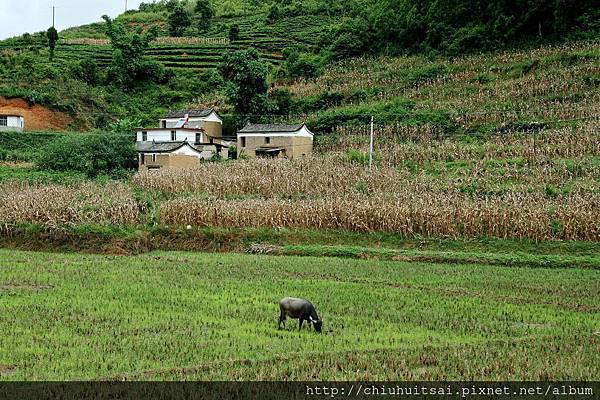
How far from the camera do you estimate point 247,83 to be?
53.2 meters

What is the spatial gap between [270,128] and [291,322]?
34.0m

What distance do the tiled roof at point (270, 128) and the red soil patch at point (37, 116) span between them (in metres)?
17.0

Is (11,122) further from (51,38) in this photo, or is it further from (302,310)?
(302,310)

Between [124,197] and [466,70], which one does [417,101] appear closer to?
[466,70]

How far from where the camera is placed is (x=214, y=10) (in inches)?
4001

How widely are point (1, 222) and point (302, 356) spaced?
20.2 metres

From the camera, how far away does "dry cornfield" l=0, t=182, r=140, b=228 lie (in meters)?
28.4

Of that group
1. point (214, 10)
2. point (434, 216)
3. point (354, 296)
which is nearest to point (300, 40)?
point (214, 10)

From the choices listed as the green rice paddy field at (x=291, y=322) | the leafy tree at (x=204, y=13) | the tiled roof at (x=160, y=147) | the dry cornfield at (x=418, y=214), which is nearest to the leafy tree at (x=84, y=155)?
the tiled roof at (x=160, y=147)

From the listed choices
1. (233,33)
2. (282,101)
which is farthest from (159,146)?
(233,33)

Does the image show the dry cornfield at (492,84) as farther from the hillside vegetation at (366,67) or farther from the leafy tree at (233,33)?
the leafy tree at (233,33)

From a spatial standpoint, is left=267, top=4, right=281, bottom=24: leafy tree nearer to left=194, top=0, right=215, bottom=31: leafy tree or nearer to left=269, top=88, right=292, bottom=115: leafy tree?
left=194, top=0, right=215, bottom=31: leafy tree

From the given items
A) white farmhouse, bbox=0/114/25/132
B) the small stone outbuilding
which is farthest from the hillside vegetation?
white farmhouse, bbox=0/114/25/132

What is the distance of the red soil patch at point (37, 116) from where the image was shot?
56.2 m
